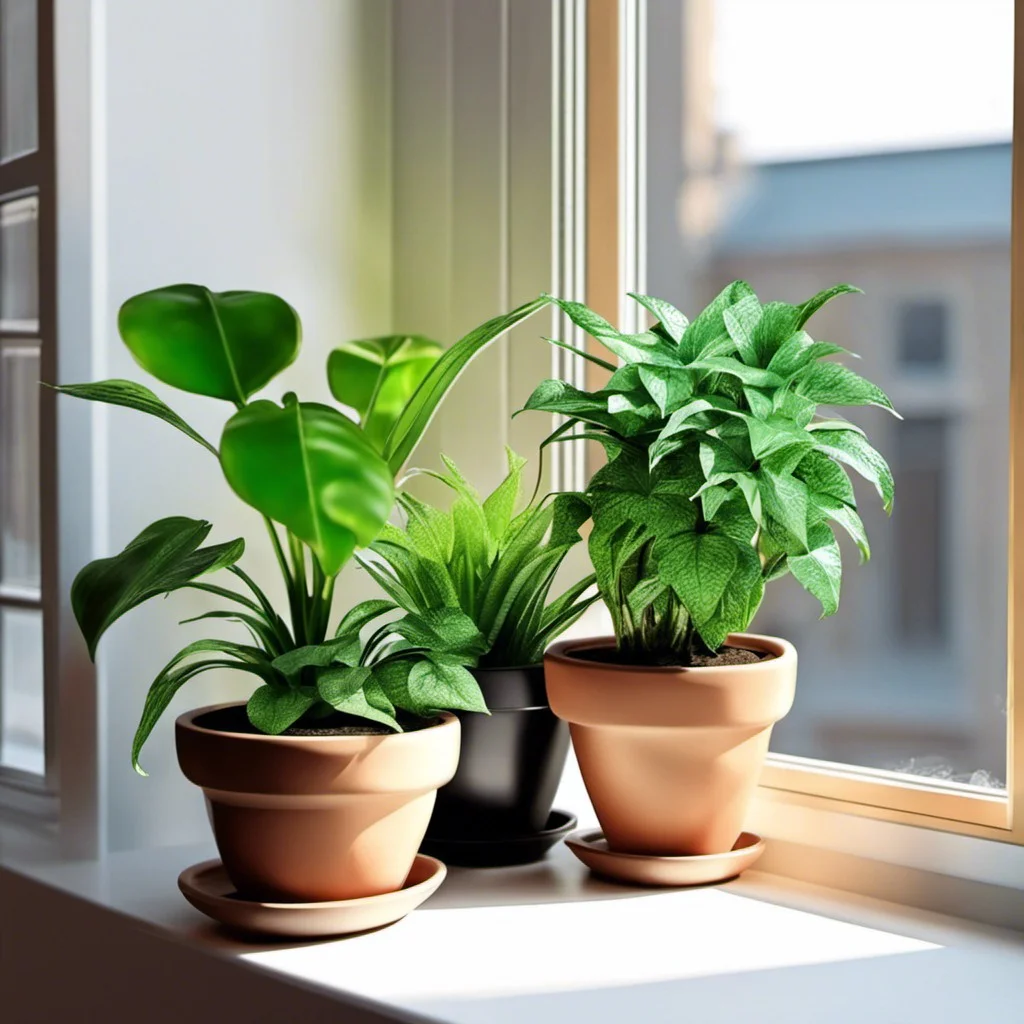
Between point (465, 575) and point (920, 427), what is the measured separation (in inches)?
93.9

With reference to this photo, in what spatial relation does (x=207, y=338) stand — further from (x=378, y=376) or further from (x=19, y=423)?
(x=19, y=423)

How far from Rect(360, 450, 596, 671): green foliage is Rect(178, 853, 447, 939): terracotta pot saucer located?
23 cm

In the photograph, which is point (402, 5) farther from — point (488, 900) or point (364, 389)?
point (488, 900)

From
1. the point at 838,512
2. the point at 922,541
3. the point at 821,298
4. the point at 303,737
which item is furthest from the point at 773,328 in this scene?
the point at 922,541

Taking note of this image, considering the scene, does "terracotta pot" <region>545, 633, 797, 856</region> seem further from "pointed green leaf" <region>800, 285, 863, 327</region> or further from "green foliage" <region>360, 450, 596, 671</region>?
"pointed green leaf" <region>800, 285, 863, 327</region>

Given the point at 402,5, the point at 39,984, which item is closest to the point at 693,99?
the point at 402,5

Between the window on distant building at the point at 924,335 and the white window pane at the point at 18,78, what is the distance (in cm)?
242

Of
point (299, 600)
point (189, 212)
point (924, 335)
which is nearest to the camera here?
point (299, 600)

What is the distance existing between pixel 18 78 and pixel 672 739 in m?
1.10

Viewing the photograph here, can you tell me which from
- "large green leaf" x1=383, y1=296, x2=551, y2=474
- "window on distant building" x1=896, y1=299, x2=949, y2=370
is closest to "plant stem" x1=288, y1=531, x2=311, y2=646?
"large green leaf" x1=383, y1=296, x2=551, y2=474

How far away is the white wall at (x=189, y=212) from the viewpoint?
115 cm

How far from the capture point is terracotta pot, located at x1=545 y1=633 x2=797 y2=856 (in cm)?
94

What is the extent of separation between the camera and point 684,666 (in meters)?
0.98

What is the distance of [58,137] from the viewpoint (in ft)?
3.71
